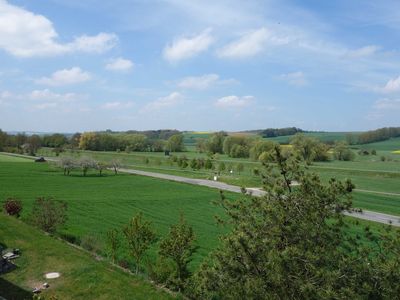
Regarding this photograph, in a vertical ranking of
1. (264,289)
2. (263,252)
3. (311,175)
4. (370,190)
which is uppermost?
(311,175)

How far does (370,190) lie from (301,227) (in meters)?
66.3

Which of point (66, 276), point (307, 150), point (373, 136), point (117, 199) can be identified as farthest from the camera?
point (373, 136)

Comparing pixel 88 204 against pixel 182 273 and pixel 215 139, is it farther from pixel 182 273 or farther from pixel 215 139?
pixel 215 139

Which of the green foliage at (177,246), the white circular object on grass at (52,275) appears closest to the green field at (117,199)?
the white circular object on grass at (52,275)

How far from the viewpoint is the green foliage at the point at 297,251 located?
7305 millimetres

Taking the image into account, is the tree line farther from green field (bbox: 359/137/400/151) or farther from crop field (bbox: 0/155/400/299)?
crop field (bbox: 0/155/400/299)

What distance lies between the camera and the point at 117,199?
162 feet

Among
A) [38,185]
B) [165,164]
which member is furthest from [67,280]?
[165,164]

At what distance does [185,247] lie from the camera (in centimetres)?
1788

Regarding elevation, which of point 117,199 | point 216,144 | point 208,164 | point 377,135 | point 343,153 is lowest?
point 117,199

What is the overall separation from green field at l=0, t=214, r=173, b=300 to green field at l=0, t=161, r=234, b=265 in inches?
176

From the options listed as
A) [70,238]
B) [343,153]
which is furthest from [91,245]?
[343,153]

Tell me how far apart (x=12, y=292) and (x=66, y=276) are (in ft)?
7.43

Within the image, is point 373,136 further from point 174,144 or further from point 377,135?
point 174,144
